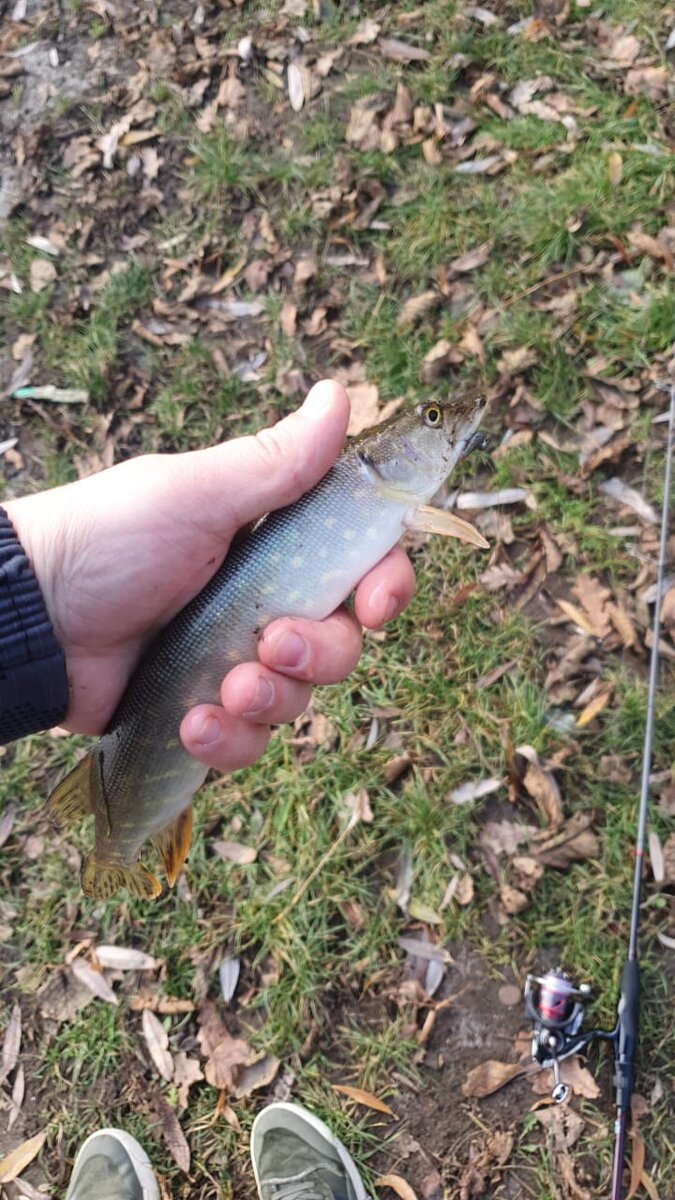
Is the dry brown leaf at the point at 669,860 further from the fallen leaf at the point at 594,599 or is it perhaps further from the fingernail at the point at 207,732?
the fingernail at the point at 207,732

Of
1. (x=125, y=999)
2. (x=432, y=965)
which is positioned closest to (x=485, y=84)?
(x=432, y=965)

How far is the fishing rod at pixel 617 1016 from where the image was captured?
2.96 m

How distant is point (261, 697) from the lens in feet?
8.32

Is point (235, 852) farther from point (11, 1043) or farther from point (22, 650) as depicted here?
point (22, 650)

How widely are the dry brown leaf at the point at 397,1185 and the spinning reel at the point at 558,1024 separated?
0.62 m

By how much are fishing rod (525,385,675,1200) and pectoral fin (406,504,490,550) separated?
1237mm

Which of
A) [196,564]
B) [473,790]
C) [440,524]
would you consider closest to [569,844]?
[473,790]

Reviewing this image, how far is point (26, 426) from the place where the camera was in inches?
188

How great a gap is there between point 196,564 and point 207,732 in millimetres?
548

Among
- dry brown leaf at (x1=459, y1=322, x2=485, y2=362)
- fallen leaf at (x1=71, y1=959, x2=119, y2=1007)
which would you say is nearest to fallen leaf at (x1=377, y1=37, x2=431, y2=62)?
dry brown leaf at (x1=459, y1=322, x2=485, y2=362)

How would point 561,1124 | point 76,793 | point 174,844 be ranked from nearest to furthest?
point 76,793, point 174,844, point 561,1124

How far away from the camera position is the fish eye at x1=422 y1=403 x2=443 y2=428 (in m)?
2.47

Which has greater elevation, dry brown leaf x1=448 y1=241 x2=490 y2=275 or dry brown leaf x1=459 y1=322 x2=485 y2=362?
dry brown leaf x1=448 y1=241 x2=490 y2=275

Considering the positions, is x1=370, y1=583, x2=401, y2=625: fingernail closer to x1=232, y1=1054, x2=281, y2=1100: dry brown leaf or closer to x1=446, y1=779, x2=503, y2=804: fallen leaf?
x1=446, y1=779, x2=503, y2=804: fallen leaf
